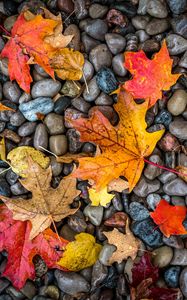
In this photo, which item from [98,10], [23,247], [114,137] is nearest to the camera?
[114,137]

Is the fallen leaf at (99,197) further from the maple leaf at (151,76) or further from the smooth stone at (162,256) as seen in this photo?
the maple leaf at (151,76)

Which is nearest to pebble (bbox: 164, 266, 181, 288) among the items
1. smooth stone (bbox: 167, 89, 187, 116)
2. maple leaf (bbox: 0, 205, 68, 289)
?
maple leaf (bbox: 0, 205, 68, 289)

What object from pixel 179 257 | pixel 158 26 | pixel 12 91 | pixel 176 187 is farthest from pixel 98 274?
pixel 158 26

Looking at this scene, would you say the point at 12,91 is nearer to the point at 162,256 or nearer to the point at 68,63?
the point at 68,63

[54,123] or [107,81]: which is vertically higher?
[107,81]

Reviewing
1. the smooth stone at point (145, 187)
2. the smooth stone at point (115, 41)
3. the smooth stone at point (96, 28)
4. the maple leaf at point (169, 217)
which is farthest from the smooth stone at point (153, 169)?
the smooth stone at point (96, 28)

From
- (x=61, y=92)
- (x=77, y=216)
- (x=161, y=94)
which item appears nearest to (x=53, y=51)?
(x=61, y=92)
